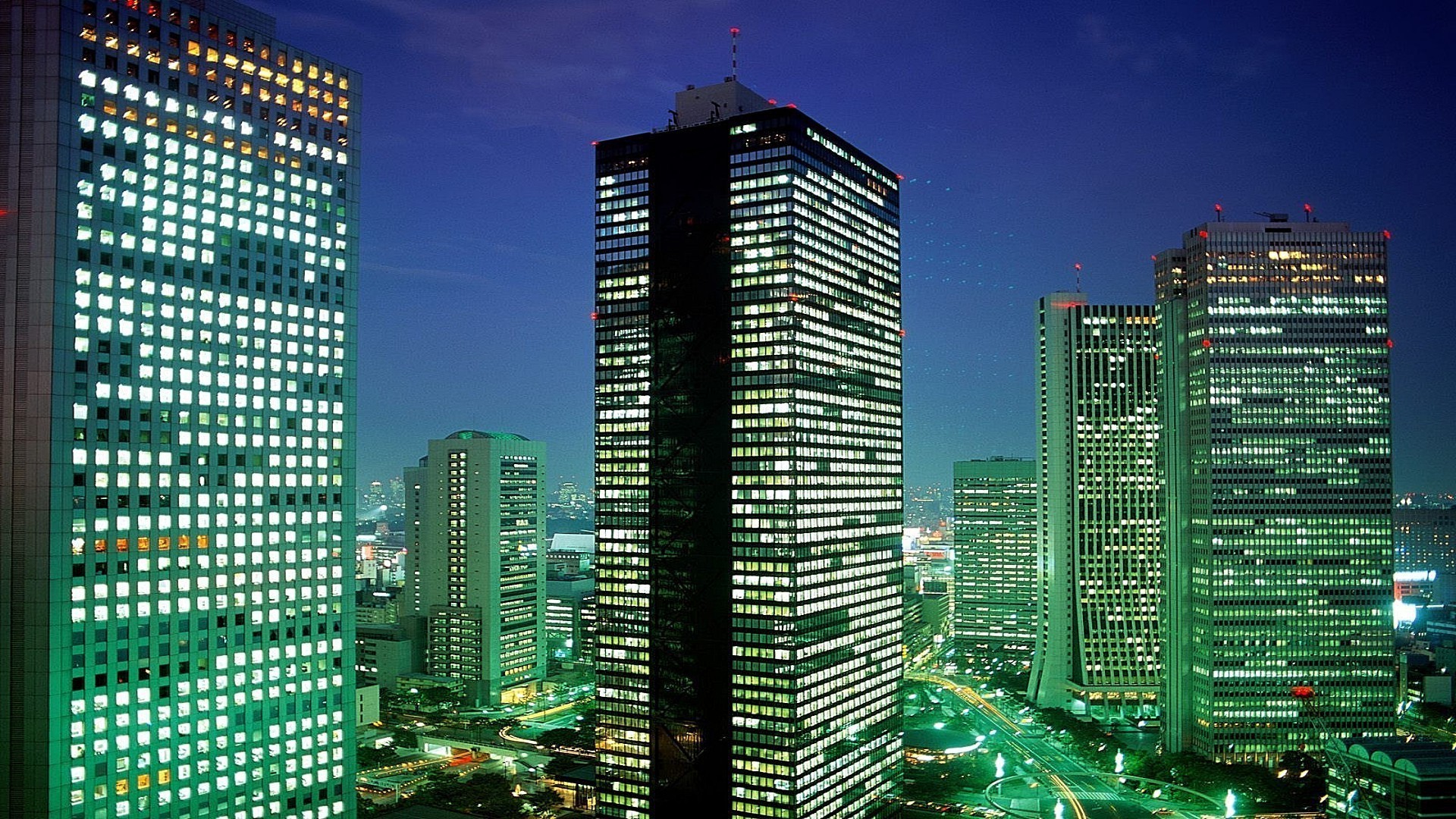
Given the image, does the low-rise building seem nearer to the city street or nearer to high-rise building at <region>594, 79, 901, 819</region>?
the city street

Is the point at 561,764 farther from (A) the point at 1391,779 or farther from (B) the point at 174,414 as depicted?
(A) the point at 1391,779

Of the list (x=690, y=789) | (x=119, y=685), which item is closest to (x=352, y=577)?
(x=119, y=685)

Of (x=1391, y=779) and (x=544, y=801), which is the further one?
(x=544, y=801)

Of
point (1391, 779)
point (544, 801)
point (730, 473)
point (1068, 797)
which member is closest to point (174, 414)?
point (730, 473)

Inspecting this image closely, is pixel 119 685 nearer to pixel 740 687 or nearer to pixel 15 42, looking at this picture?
pixel 15 42

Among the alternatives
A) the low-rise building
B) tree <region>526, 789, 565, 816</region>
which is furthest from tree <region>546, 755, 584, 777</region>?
the low-rise building

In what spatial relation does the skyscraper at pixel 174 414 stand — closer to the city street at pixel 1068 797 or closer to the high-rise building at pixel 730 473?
the high-rise building at pixel 730 473
